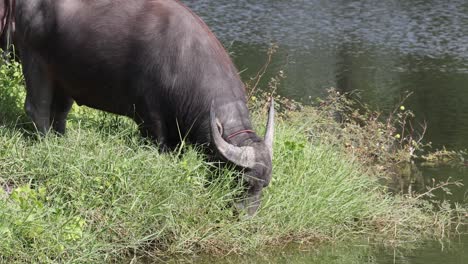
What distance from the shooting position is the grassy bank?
638cm

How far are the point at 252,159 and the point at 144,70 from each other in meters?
1.18

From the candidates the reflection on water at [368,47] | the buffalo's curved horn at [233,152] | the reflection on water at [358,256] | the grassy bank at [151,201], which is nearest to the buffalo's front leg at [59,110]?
the grassy bank at [151,201]

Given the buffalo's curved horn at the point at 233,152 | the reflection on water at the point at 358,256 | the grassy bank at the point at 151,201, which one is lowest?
the reflection on water at the point at 358,256

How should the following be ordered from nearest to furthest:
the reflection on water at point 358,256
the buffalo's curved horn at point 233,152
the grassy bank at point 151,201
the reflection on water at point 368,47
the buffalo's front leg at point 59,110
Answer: the grassy bank at point 151,201, the buffalo's curved horn at point 233,152, the reflection on water at point 358,256, the buffalo's front leg at point 59,110, the reflection on water at point 368,47

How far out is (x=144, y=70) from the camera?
24.6ft

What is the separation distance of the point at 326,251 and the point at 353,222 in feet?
2.27

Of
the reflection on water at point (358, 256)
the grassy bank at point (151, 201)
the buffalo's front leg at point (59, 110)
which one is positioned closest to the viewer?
the grassy bank at point (151, 201)

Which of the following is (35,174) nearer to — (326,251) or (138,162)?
(138,162)

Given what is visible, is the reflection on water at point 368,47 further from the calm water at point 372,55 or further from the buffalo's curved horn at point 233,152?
the buffalo's curved horn at point 233,152

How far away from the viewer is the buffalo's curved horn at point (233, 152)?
23.3ft

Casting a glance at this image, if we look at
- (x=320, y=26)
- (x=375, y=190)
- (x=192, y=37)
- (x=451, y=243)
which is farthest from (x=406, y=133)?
(x=320, y=26)

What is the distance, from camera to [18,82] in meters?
8.91

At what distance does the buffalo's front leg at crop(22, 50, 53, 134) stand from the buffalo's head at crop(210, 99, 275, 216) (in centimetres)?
168

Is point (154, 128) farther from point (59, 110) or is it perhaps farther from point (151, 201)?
point (59, 110)
